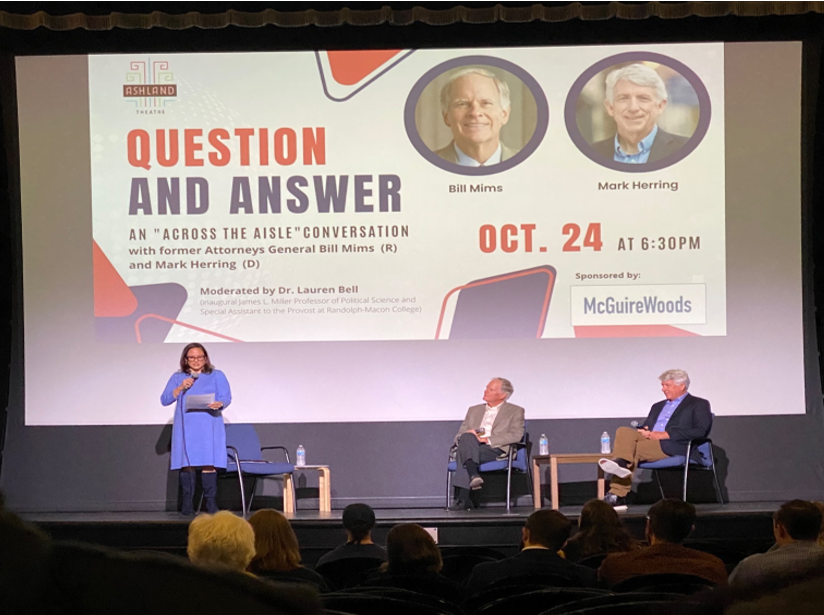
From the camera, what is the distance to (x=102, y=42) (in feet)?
21.0

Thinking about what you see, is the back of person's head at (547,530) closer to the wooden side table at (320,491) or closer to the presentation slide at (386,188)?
the wooden side table at (320,491)

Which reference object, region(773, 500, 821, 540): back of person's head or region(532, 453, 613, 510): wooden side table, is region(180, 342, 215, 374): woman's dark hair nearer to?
region(532, 453, 613, 510): wooden side table

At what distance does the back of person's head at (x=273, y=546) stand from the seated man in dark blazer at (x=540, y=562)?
529 millimetres

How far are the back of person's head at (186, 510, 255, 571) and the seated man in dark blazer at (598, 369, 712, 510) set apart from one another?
12.5 ft

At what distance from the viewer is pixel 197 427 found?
5.72 meters


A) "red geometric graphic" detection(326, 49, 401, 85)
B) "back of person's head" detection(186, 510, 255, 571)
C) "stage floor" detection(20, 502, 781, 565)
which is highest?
"red geometric graphic" detection(326, 49, 401, 85)

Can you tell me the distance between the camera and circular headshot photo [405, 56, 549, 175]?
20.9ft

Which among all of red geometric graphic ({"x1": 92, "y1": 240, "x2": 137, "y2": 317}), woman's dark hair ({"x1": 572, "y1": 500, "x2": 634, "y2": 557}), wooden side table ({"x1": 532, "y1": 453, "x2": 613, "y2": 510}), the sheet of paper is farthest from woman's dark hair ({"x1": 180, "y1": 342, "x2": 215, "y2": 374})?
woman's dark hair ({"x1": 572, "y1": 500, "x2": 634, "y2": 557})

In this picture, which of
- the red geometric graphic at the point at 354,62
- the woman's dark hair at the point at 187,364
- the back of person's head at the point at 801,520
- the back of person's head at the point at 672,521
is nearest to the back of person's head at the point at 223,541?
the back of person's head at the point at 672,521

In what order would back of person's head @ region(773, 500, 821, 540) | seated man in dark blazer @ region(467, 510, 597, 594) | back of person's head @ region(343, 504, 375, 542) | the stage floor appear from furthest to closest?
1. the stage floor
2. back of person's head @ region(343, 504, 375, 542)
3. back of person's head @ region(773, 500, 821, 540)
4. seated man in dark blazer @ region(467, 510, 597, 594)

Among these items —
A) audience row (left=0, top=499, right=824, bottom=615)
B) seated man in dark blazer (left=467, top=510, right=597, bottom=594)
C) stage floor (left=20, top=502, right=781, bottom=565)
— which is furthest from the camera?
stage floor (left=20, top=502, right=781, bottom=565)

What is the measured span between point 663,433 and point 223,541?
4.09 meters

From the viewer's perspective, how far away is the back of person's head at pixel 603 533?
3.03 meters

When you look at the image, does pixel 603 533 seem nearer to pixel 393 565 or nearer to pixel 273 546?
pixel 393 565
